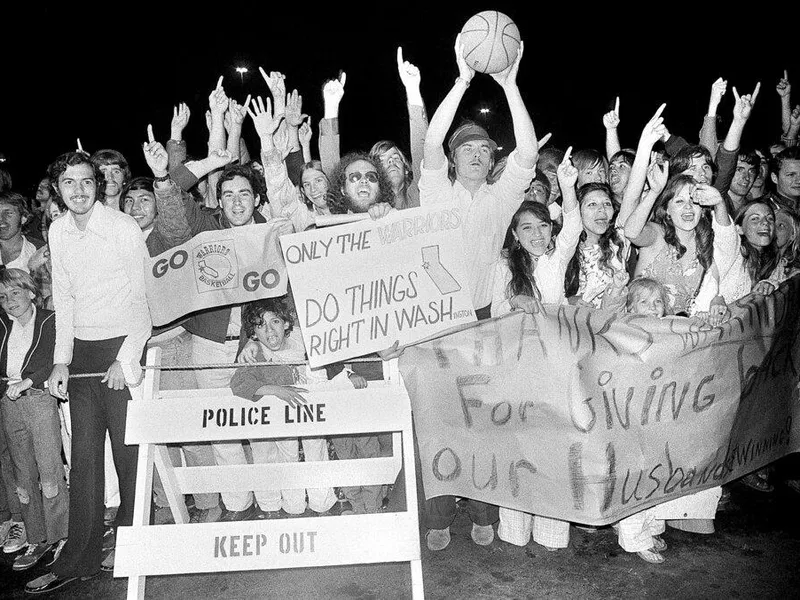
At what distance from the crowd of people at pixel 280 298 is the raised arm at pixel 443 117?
0.01 metres

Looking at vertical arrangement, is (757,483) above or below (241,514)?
below

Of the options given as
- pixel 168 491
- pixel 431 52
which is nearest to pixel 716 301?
pixel 168 491

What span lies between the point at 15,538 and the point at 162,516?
3.28 feet

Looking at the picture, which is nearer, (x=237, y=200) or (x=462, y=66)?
(x=462, y=66)

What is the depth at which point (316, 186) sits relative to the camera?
5543 millimetres

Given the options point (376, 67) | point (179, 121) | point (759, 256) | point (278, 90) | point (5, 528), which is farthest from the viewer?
point (376, 67)

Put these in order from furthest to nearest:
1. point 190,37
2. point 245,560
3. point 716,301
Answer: point 190,37
point 716,301
point 245,560

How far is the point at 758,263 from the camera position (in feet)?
17.1

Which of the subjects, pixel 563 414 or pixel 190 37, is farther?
pixel 190 37

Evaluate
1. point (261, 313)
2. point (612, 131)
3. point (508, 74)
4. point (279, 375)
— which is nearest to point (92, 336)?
point (261, 313)

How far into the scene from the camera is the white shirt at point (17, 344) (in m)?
4.87

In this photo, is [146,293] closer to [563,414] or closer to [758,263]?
[563,414]

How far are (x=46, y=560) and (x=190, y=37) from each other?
1191 inches

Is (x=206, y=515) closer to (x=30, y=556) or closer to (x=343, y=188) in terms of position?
(x=30, y=556)
